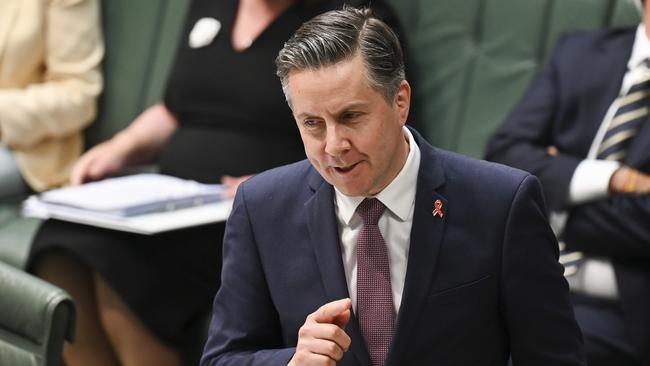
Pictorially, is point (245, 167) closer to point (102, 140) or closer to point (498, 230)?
point (102, 140)

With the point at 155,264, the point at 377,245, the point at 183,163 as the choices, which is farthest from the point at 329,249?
the point at 183,163

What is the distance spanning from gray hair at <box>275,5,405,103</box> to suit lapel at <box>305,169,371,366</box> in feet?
0.72

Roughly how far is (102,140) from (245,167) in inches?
35.2

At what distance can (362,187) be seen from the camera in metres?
1.84

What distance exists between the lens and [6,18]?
391cm

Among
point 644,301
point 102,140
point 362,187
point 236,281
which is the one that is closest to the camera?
point 362,187

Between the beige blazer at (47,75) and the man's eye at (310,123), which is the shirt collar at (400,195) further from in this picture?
the beige blazer at (47,75)

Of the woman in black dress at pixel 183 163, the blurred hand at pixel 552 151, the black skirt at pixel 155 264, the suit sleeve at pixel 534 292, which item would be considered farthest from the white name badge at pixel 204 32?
the suit sleeve at pixel 534 292

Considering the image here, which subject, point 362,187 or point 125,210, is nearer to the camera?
point 362,187

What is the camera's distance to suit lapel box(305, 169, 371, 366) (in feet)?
6.18

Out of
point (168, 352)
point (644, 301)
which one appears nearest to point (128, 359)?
point (168, 352)

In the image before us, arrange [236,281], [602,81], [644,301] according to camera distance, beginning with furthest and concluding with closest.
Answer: [602,81], [644,301], [236,281]

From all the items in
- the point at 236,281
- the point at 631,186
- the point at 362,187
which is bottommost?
the point at 631,186

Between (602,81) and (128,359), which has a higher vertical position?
(602,81)
